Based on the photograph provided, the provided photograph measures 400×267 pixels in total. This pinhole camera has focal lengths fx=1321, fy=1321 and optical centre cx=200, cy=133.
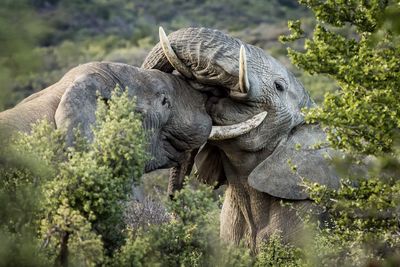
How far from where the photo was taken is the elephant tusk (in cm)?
1012

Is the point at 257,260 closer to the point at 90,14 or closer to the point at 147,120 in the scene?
the point at 147,120

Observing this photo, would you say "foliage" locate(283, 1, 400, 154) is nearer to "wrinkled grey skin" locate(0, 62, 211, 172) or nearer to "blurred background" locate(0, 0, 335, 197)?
"wrinkled grey skin" locate(0, 62, 211, 172)

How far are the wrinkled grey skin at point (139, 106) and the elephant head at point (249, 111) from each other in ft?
0.59

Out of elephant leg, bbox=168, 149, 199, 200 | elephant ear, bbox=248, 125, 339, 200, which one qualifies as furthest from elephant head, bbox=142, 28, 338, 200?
elephant leg, bbox=168, 149, 199, 200

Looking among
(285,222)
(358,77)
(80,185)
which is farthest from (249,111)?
(80,185)

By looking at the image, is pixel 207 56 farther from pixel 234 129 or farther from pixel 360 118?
pixel 360 118

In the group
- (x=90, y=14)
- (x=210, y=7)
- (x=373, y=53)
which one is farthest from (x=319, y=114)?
(x=210, y=7)

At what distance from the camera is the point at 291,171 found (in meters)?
10.4

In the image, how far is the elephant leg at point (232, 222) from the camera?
1093 cm

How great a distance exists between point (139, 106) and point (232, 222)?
6.57 ft

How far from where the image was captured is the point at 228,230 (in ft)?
36.2

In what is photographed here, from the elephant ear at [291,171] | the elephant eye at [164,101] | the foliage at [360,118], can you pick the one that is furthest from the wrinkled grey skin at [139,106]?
the foliage at [360,118]

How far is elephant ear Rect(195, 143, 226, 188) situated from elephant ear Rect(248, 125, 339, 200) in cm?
39

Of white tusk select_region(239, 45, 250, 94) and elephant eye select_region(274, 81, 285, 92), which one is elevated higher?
white tusk select_region(239, 45, 250, 94)
